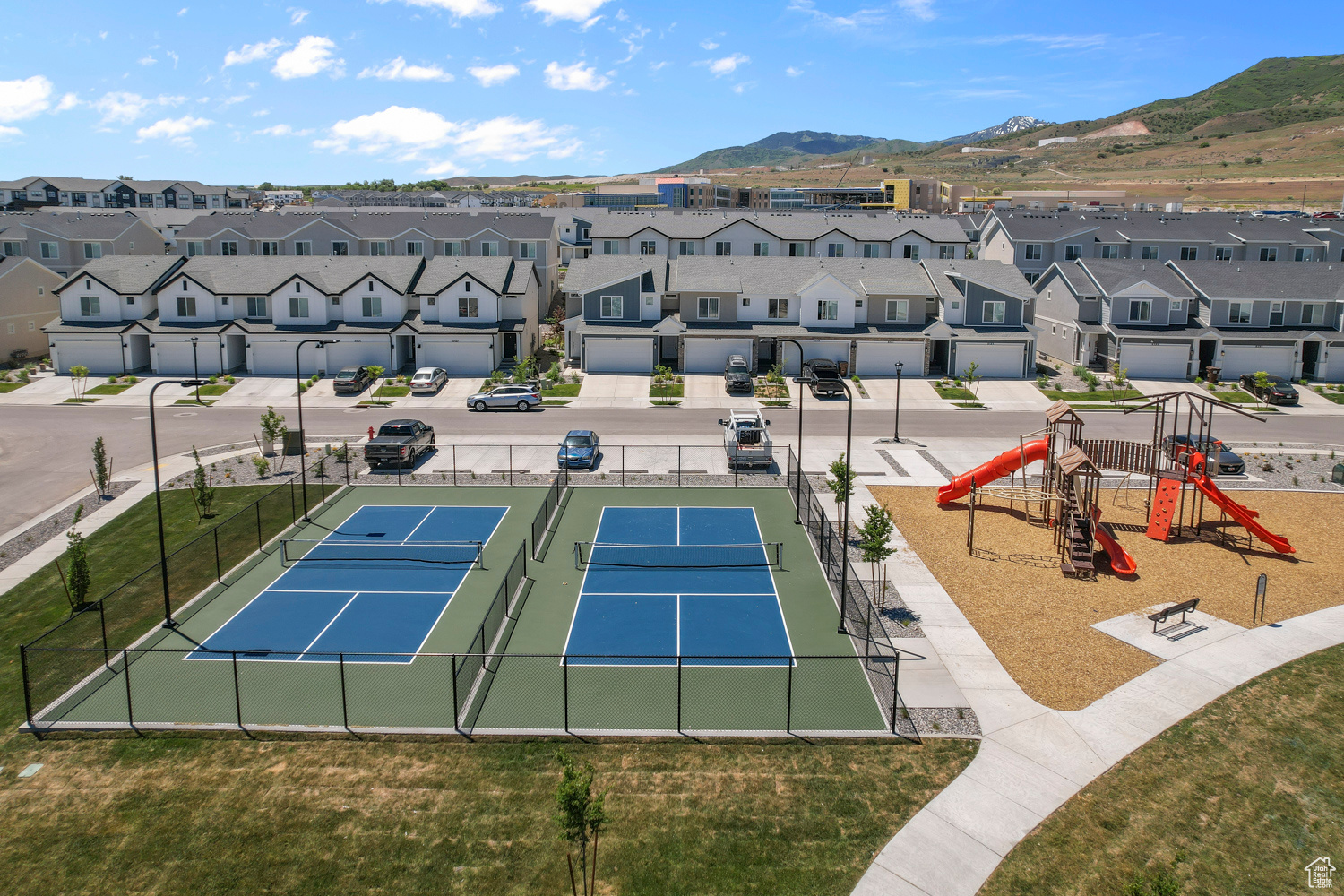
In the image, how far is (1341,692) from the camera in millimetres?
21641

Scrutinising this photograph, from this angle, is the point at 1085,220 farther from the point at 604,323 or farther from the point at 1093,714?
the point at 1093,714

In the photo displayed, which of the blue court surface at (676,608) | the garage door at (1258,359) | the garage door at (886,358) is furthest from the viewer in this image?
the garage door at (886,358)

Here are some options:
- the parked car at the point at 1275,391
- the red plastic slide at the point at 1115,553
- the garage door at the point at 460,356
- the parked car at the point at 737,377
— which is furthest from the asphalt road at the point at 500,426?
the red plastic slide at the point at 1115,553

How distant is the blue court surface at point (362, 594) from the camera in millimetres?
23953

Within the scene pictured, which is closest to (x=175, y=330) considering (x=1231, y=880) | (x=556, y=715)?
(x=556, y=715)

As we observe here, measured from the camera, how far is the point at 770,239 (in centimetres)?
7944

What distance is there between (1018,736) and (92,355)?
6357 centimetres

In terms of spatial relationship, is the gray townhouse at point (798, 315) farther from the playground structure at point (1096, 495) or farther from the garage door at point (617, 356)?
the playground structure at point (1096, 495)

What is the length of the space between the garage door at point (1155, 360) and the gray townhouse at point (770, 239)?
68.8 feet

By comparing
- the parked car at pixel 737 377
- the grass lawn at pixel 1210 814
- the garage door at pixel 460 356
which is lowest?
the grass lawn at pixel 1210 814

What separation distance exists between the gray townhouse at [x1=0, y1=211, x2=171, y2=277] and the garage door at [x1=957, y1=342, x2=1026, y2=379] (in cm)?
7557

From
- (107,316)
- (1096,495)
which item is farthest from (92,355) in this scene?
(1096,495)

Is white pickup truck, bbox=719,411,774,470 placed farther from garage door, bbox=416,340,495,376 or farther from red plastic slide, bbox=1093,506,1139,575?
garage door, bbox=416,340,495,376

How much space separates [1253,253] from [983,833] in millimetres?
83445
